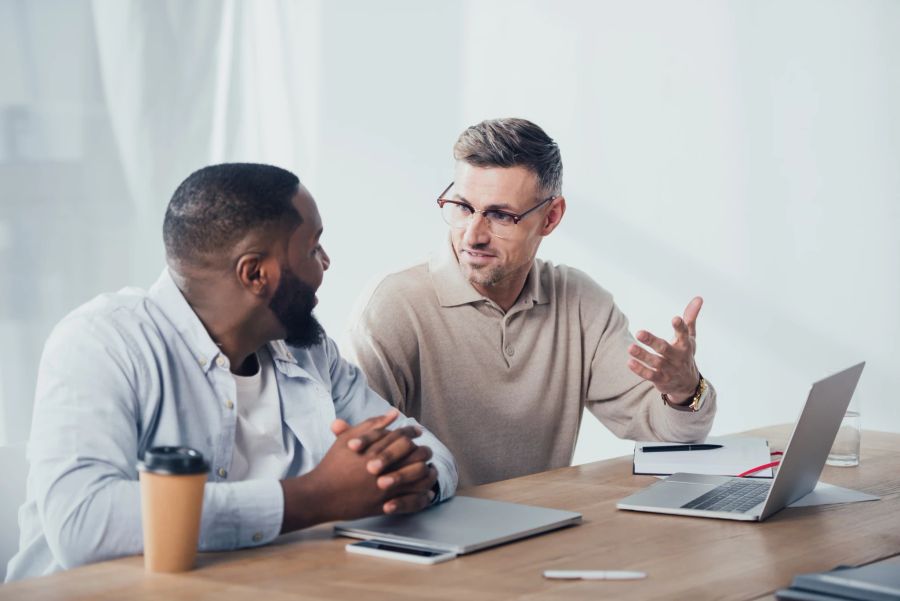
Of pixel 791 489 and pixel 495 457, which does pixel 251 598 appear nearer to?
pixel 791 489

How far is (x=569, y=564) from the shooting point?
4.63 feet

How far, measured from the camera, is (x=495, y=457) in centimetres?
251

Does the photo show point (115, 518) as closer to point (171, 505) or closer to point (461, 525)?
point (171, 505)

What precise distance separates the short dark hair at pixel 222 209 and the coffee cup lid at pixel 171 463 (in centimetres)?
48

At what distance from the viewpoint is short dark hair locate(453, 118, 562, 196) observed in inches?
96.5

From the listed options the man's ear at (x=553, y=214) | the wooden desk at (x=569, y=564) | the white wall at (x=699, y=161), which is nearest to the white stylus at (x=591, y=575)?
the wooden desk at (x=569, y=564)

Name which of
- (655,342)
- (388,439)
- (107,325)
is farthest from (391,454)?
(655,342)

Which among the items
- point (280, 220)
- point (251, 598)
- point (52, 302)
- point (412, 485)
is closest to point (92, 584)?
point (251, 598)

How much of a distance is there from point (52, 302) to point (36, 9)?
833 millimetres

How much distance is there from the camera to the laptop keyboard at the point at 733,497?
1721 millimetres

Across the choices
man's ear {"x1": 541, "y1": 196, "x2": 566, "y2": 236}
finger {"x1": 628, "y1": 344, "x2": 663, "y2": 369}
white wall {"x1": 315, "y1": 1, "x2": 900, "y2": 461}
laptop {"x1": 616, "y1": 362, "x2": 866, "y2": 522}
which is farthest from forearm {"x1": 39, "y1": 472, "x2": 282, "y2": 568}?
white wall {"x1": 315, "y1": 1, "x2": 900, "y2": 461}

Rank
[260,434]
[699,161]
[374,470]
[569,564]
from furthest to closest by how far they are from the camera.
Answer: [699,161] → [260,434] → [374,470] → [569,564]

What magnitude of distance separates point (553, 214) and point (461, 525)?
1176 millimetres

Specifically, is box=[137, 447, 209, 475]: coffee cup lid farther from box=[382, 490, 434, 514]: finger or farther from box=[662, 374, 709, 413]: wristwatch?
box=[662, 374, 709, 413]: wristwatch
